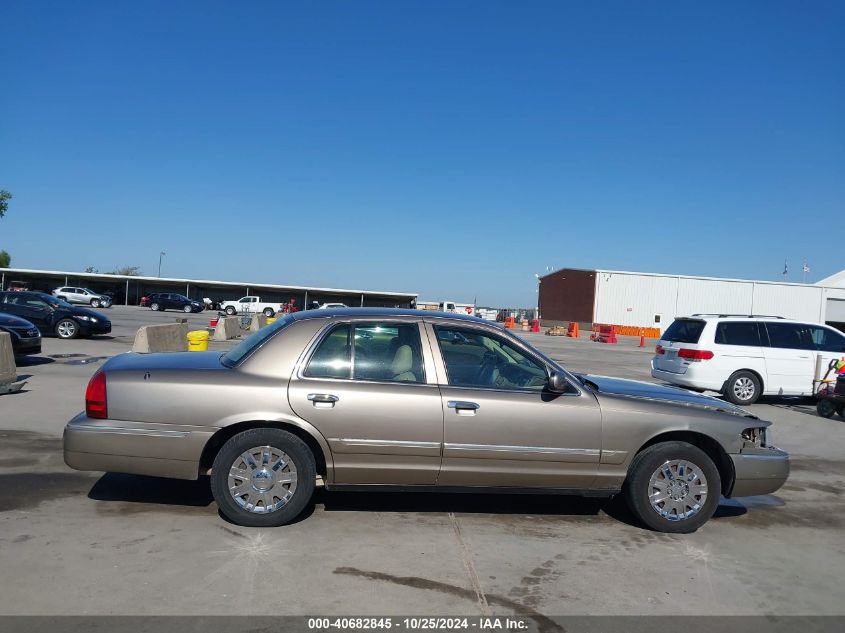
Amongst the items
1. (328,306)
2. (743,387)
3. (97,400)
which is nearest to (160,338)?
(328,306)

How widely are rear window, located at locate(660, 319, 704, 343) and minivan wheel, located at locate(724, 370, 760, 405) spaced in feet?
3.36

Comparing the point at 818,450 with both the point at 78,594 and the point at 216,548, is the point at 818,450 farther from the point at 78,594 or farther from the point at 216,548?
the point at 78,594

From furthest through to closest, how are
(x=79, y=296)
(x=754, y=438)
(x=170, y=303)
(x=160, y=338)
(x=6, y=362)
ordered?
(x=170, y=303)
(x=79, y=296)
(x=160, y=338)
(x=6, y=362)
(x=754, y=438)

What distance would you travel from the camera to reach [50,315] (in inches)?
742

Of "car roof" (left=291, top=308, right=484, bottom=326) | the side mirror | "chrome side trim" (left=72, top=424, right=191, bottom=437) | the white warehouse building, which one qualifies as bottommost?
"chrome side trim" (left=72, top=424, right=191, bottom=437)

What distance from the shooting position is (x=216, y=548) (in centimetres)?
424

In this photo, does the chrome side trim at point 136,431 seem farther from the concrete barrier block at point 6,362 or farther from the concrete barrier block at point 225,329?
the concrete barrier block at point 225,329

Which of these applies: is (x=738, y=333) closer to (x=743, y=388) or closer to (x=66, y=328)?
(x=743, y=388)

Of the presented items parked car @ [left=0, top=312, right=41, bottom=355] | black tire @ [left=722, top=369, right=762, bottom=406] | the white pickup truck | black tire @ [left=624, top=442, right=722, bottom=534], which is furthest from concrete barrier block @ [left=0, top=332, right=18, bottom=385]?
the white pickup truck

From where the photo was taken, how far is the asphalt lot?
11.9ft

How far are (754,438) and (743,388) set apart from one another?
7.97 meters

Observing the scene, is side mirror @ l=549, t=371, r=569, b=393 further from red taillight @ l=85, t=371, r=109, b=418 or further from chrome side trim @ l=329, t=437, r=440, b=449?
red taillight @ l=85, t=371, r=109, b=418

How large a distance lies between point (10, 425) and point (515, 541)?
6.32 meters

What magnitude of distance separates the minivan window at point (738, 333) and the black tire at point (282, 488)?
10033mm
